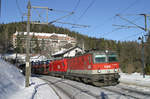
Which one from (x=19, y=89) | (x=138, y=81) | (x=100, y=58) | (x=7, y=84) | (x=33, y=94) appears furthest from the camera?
(x=138, y=81)

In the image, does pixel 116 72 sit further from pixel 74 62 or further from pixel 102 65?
pixel 74 62

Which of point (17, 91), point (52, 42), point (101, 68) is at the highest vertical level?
point (52, 42)

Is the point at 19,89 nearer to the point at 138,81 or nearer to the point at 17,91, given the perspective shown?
the point at 17,91

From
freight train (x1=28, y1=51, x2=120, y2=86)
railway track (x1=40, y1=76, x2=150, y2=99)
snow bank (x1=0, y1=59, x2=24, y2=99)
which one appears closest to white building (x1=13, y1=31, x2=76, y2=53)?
snow bank (x1=0, y1=59, x2=24, y2=99)

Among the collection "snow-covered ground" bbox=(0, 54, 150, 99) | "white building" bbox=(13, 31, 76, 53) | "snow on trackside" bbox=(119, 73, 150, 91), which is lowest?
"snow on trackside" bbox=(119, 73, 150, 91)

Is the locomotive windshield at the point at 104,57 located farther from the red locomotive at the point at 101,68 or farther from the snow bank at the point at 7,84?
the snow bank at the point at 7,84

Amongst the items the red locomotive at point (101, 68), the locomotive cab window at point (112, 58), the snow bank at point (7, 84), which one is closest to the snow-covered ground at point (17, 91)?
the snow bank at point (7, 84)

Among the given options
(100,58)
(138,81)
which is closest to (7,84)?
(100,58)

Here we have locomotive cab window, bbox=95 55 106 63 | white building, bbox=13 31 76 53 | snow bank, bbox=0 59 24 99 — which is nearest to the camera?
snow bank, bbox=0 59 24 99

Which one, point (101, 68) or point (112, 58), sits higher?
point (112, 58)

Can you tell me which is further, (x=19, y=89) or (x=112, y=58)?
(x=112, y=58)

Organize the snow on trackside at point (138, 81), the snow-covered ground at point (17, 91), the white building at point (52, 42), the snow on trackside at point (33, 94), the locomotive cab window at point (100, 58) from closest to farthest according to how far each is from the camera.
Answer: the snow-covered ground at point (17, 91) < the snow on trackside at point (33, 94) < the snow on trackside at point (138, 81) < the locomotive cab window at point (100, 58) < the white building at point (52, 42)

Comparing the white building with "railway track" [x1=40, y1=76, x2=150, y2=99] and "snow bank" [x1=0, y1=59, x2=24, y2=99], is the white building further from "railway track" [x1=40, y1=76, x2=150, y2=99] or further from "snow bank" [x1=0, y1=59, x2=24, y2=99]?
"railway track" [x1=40, y1=76, x2=150, y2=99]

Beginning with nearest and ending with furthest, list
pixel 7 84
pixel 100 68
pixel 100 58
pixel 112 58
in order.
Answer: pixel 7 84 < pixel 100 68 < pixel 100 58 < pixel 112 58
